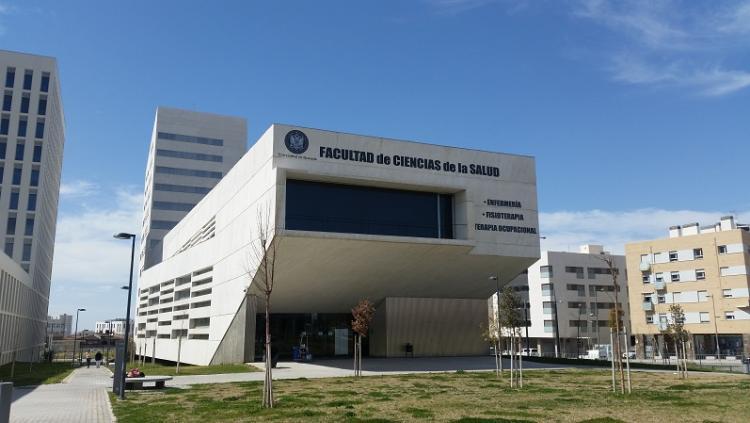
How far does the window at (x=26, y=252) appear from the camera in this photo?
72.9 m

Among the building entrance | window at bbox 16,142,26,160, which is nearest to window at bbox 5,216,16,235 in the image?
window at bbox 16,142,26,160

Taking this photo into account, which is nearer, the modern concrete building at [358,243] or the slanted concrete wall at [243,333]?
the modern concrete building at [358,243]

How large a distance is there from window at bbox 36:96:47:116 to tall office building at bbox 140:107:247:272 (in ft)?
82.2

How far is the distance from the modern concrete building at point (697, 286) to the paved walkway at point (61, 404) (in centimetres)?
5349

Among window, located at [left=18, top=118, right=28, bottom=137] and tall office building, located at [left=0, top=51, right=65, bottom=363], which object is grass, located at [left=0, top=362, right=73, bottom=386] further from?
window, located at [left=18, top=118, right=28, bottom=137]

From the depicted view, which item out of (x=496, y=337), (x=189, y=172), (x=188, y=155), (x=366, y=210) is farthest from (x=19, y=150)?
(x=496, y=337)

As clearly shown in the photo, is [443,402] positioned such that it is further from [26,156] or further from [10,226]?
[26,156]

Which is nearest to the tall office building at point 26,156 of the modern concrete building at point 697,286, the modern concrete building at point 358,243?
the modern concrete building at point 358,243

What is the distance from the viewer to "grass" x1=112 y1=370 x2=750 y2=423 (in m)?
14.2

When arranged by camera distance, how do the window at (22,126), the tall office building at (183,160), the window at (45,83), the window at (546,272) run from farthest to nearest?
the tall office building at (183,160) < the window at (546,272) < the window at (45,83) < the window at (22,126)

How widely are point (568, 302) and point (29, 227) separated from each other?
74.7m

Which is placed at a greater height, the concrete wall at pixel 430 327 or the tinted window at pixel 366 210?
the tinted window at pixel 366 210

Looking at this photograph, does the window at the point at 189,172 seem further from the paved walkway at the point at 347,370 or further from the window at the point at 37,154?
the paved walkway at the point at 347,370

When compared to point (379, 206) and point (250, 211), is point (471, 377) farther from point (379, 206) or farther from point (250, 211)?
point (250, 211)
